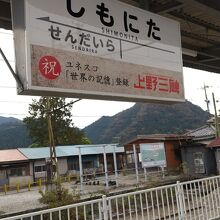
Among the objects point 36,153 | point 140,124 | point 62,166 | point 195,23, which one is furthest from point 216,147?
point 140,124

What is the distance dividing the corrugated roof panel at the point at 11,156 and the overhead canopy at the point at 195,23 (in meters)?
33.8

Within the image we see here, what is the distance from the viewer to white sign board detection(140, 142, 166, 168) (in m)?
28.2

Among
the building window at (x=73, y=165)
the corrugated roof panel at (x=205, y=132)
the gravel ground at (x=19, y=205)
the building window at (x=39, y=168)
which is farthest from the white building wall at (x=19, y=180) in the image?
the corrugated roof panel at (x=205, y=132)

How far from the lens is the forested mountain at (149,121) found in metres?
101

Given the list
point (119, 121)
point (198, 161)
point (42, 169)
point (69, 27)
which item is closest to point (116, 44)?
point (69, 27)

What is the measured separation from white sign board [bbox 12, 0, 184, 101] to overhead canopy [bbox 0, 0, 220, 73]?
0.30 metres

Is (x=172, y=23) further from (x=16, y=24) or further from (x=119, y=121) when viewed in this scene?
(x=119, y=121)

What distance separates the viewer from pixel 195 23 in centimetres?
588

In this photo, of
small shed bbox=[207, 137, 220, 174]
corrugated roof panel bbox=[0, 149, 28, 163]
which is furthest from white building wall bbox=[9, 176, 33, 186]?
small shed bbox=[207, 137, 220, 174]

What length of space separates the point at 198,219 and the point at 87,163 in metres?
39.8

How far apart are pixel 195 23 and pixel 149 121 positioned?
99.5 meters

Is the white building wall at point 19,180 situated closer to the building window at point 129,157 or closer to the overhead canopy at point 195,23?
the building window at point 129,157

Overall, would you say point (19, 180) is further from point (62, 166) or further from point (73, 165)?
point (73, 165)

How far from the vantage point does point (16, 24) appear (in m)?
3.39
